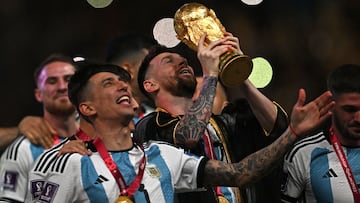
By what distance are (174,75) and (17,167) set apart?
1.07 m

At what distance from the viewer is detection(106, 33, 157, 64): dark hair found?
7500mm

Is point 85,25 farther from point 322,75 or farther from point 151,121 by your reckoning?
point 151,121

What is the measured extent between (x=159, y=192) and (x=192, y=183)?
17 cm

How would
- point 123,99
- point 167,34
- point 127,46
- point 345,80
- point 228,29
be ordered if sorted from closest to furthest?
point 123,99 < point 345,80 < point 167,34 < point 127,46 < point 228,29

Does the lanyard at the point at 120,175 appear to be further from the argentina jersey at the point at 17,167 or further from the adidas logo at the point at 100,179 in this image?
the argentina jersey at the point at 17,167

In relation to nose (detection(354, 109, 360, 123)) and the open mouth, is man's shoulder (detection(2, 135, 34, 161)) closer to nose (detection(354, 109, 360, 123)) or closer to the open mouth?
the open mouth


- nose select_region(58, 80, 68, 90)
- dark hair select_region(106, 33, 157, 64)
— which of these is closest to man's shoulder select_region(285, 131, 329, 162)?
nose select_region(58, 80, 68, 90)

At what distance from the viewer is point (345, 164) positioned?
19.7 ft

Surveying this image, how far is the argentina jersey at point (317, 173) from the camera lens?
5.99m

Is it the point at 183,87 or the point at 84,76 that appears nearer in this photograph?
the point at 84,76

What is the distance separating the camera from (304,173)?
6043 mm

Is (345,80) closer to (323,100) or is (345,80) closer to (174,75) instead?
(174,75)

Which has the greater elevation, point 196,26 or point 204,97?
point 196,26

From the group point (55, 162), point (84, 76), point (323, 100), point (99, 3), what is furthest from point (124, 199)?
point (99, 3)
